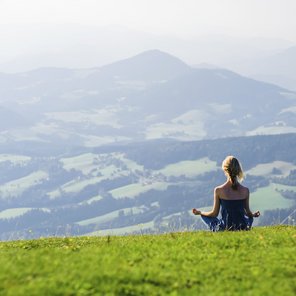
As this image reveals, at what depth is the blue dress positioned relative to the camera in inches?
717

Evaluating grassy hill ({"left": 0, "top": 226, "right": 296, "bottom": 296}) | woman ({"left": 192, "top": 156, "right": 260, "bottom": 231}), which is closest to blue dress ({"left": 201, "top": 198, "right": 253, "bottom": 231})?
woman ({"left": 192, "top": 156, "right": 260, "bottom": 231})

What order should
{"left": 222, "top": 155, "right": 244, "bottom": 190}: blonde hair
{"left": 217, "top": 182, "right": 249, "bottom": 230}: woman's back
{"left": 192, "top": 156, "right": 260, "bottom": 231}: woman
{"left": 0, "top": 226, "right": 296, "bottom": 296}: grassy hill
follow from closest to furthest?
1. {"left": 0, "top": 226, "right": 296, "bottom": 296}: grassy hill
2. {"left": 222, "top": 155, "right": 244, "bottom": 190}: blonde hair
3. {"left": 192, "top": 156, "right": 260, "bottom": 231}: woman
4. {"left": 217, "top": 182, "right": 249, "bottom": 230}: woman's back

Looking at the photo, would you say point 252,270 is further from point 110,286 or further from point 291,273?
point 110,286

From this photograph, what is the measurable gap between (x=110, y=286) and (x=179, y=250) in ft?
11.7

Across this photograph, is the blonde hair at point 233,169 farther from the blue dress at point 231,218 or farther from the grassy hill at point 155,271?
the grassy hill at point 155,271

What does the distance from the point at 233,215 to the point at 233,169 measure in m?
1.60

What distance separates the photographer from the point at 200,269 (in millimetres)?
10680

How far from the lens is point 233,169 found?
1767 centimetres

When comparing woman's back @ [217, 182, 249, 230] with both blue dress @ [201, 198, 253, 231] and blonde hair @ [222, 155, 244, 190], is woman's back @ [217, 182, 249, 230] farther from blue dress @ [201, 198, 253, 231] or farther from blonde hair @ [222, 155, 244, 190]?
blonde hair @ [222, 155, 244, 190]

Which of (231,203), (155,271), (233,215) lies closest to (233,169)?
(231,203)

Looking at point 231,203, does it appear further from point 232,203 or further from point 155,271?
point 155,271

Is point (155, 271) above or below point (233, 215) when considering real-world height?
above

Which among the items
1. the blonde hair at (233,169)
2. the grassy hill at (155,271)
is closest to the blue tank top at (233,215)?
the blonde hair at (233,169)

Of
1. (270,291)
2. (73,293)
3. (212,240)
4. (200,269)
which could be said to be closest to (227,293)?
(270,291)
